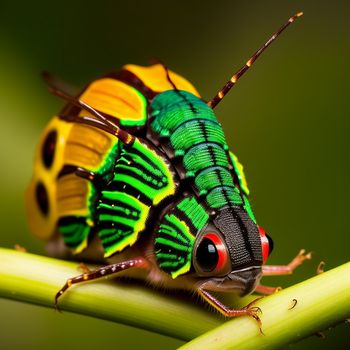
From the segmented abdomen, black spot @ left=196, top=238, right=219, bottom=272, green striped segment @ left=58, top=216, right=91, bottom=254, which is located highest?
the segmented abdomen

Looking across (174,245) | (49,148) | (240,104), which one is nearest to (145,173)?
(174,245)

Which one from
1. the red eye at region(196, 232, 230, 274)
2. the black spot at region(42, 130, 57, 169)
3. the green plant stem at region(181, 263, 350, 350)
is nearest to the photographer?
the green plant stem at region(181, 263, 350, 350)

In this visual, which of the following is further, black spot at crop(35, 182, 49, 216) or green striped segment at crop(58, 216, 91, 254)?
black spot at crop(35, 182, 49, 216)

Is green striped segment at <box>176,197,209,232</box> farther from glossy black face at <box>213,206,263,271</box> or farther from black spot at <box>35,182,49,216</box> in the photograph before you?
black spot at <box>35,182,49,216</box>

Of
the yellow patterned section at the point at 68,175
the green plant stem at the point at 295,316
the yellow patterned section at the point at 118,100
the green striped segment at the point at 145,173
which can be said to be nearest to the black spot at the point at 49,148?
the yellow patterned section at the point at 68,175

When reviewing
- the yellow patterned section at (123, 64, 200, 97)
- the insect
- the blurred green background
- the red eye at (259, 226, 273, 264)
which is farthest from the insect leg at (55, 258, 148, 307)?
the blurred green background

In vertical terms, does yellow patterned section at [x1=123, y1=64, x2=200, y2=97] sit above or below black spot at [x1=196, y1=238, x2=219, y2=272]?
above

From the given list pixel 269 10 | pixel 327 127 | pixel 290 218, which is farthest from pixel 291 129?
pixel 269 10
